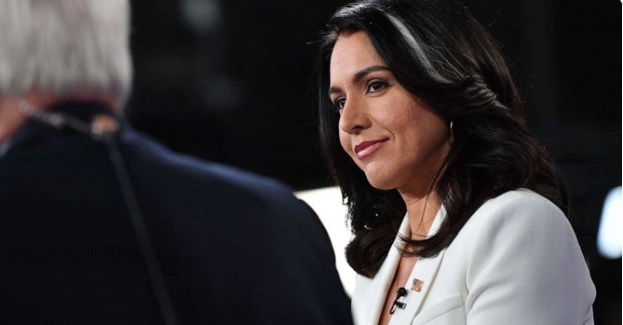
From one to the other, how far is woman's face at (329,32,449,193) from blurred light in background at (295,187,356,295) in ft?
0.98

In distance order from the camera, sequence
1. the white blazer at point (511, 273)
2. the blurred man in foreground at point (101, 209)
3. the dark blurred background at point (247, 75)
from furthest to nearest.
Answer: the dark blurred background at point (247, 75) → the blurred man in foreground at point (101, 209) → the white blazer at point (511, 273)

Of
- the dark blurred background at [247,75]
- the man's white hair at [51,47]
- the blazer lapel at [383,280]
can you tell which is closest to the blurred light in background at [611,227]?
the dark blurred background at [247,75]

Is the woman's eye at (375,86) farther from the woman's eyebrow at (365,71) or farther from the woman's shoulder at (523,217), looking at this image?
the woman's shoulder at (523,217)

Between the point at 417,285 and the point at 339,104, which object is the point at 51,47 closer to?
the point at 339,104

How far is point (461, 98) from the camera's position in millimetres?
1971

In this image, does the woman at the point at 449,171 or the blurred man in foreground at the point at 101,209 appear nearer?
the woman at the point at 449,171

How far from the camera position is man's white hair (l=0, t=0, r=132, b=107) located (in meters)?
2.14

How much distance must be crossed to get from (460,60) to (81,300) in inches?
38.4

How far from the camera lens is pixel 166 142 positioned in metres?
2.26

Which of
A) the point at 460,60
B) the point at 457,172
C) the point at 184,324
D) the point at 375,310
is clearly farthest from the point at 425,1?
the point at 184,324

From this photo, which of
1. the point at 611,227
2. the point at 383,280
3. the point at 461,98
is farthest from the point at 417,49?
the point at 611,227

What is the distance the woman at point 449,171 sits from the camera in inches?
70.6

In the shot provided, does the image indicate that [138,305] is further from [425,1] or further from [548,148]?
[548,148]

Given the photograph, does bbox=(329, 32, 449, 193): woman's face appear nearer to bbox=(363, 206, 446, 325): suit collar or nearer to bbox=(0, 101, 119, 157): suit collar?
bbox=(363, 206, 446, 325): suit collar
